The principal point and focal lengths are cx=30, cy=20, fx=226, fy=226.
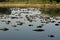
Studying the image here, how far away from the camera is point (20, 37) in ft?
65.5

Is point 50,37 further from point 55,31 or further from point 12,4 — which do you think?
point 12,4

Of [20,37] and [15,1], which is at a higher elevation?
[20,37]

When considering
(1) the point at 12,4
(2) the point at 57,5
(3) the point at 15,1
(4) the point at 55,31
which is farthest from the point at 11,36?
(3) the point at 15,1

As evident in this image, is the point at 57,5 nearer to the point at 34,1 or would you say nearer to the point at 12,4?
the point at 34,1

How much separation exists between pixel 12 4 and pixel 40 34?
44.1 meters

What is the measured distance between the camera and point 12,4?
64.6m

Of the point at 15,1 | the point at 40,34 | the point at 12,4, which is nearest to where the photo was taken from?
the point at 40,34

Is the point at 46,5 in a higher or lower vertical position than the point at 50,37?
lower

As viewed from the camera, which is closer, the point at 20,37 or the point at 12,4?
the point at 20,37

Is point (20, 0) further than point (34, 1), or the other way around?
point (20, 0)

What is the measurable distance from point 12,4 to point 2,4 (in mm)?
3023

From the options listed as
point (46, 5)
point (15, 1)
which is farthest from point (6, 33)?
point (15, 1)

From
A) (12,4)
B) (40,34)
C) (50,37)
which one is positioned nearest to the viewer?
(50,37)

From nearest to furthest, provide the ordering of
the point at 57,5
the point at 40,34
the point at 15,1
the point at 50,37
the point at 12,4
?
the point at 50,37 < the point at 40,34 < the point at 57,5 < the point at 12,4 < the point at 15,1
